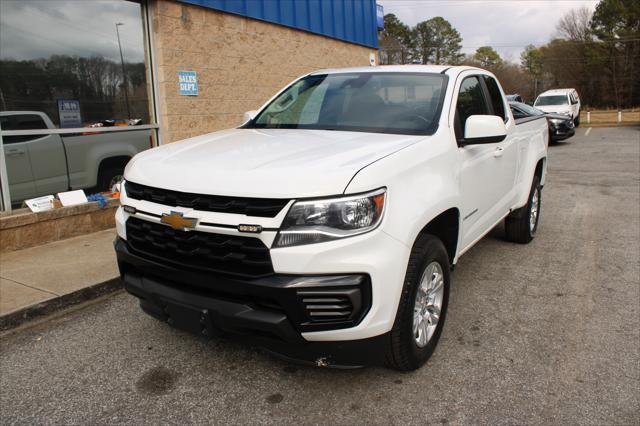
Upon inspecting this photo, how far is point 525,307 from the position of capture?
418 centimetres

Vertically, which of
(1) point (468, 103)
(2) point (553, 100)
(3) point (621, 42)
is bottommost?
(1) point (468, 103)

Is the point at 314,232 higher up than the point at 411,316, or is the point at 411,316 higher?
the point at 314,232

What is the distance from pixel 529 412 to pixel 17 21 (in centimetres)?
649

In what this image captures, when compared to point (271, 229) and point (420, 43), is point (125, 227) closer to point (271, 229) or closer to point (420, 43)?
point (271, 229)

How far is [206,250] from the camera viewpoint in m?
2.67

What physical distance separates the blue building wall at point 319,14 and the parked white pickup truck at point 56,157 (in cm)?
241

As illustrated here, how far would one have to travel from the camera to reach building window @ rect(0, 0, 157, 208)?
5.97m

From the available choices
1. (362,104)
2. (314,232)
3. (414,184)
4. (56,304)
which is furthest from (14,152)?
Result: (414,184)

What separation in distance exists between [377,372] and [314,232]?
3.79 feet

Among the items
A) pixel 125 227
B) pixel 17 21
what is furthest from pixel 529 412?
pixel 17 21

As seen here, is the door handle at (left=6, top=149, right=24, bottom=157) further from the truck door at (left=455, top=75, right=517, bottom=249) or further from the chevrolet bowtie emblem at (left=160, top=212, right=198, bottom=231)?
the truck door at (left=455, top=75, right=517, bottom=249)

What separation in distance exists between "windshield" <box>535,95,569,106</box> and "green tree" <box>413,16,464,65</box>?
162 ft

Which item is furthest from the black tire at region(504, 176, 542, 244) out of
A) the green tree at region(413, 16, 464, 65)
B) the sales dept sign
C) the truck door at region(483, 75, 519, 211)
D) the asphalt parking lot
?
the green tree at region(413, 16, 464, 65)

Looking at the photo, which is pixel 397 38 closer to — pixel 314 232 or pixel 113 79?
pixel 113 79
